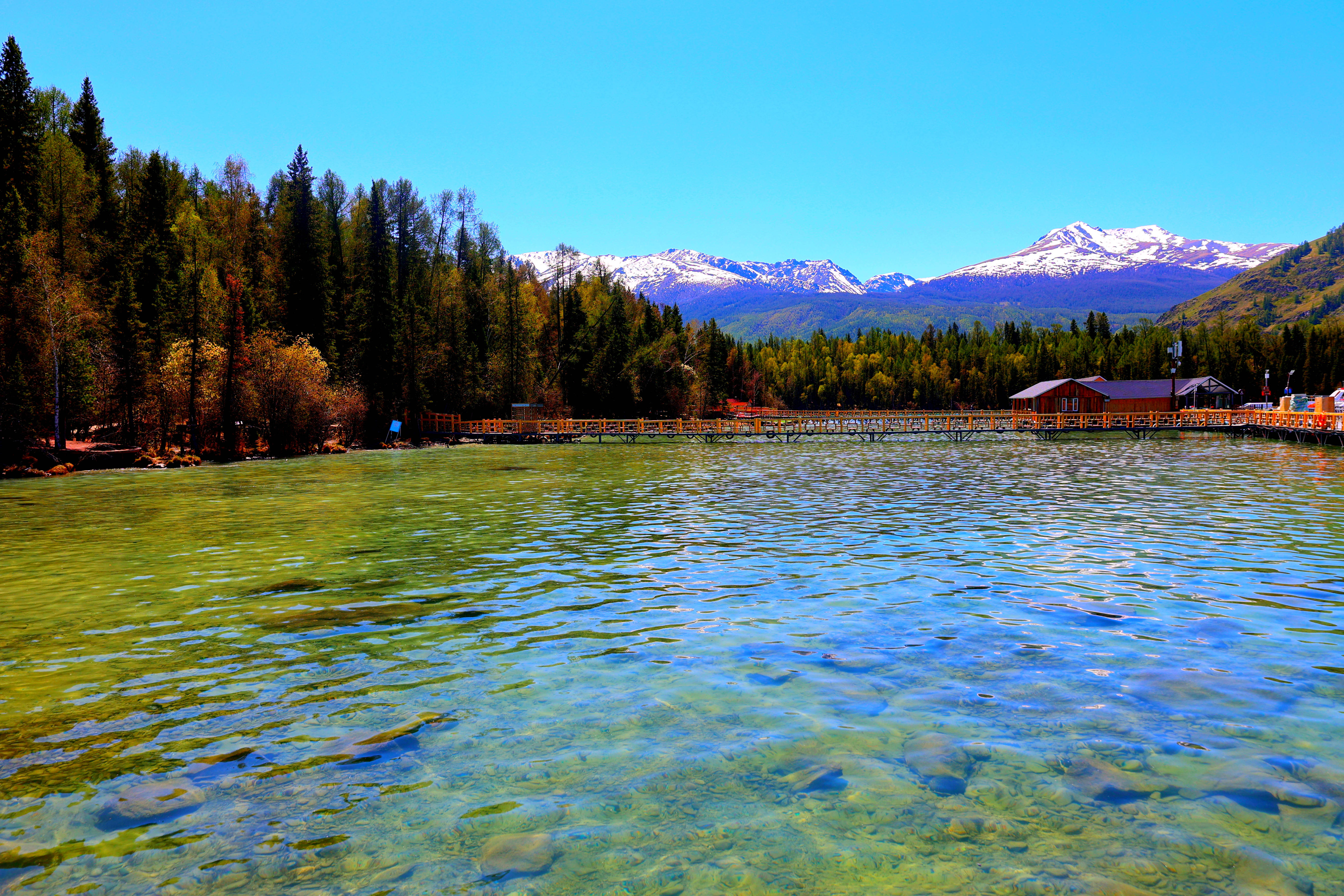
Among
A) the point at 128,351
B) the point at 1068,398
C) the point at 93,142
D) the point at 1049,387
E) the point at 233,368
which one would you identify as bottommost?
the point at 1068,398

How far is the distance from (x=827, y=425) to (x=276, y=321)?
54.0 m

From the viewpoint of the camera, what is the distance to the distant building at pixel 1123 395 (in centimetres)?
9756

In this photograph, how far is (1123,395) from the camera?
330 feet

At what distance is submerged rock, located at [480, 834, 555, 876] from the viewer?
16.5 feet

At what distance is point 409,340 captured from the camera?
76125mm

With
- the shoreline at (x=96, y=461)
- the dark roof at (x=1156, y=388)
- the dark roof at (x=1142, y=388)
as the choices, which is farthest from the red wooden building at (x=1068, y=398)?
the shoreline at (x=96, y=461)

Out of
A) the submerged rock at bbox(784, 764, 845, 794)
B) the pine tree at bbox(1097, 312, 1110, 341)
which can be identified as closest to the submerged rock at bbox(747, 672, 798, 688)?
the submerged rock at bbox(784, 764, 845, 794)

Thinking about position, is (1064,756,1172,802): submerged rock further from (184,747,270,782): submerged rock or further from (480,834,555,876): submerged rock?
(184,747,270,782): submerged rock

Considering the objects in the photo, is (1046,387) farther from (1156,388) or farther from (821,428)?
(821,428)

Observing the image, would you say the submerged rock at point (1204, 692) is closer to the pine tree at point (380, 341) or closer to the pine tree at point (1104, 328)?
the pine tree at point (380, 341)

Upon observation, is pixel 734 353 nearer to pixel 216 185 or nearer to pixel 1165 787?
pixel 216 185

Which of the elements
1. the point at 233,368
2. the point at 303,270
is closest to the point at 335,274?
the point at 303,270

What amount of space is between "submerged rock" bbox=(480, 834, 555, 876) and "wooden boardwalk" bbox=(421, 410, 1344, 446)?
70.2 meters

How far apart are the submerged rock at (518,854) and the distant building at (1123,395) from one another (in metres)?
99.1
